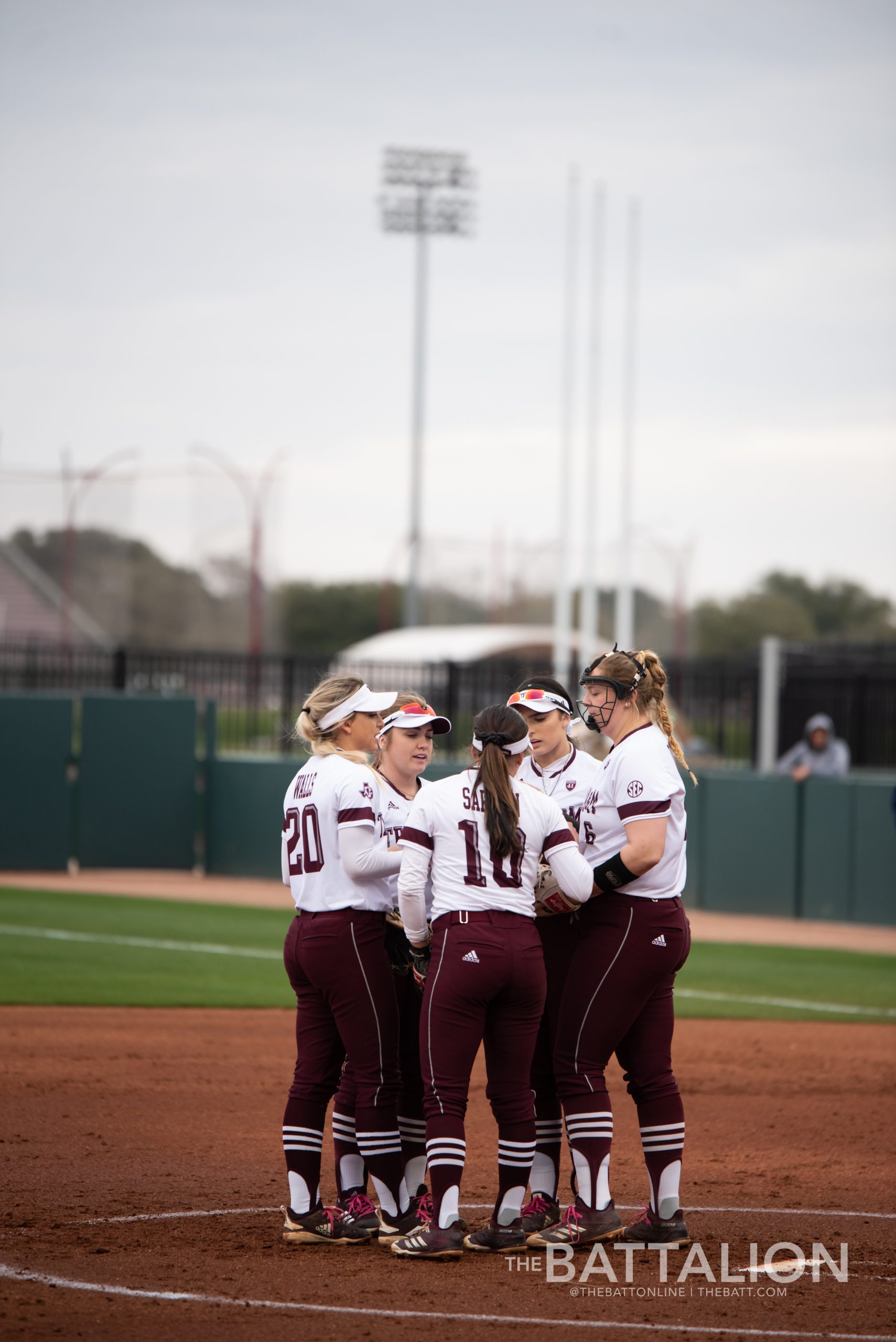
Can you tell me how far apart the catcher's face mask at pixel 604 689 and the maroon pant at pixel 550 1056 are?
2.36 feet

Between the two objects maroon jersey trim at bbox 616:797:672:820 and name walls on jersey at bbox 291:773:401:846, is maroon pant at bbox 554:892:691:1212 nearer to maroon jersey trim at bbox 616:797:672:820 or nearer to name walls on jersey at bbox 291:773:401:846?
maroon jersey trim at bbox 616:797:672:820

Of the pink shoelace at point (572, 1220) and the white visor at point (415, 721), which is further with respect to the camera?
the white visor at point (415, 721)

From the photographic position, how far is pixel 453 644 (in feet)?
108

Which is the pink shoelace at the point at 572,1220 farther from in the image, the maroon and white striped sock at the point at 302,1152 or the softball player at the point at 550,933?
the maroon and white striped sock at the point at 302,1152

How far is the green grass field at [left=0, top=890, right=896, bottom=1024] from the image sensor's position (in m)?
10.2

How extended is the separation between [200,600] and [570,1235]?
99.0 feet

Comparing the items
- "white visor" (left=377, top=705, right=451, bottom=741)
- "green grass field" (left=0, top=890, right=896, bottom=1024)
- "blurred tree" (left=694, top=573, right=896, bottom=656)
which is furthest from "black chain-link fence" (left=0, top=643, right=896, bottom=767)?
"blurred tree" (left=694, top=573, right=896, bottom=656)

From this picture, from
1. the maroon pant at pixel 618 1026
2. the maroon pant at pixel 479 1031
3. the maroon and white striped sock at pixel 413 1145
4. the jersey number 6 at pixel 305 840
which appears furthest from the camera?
the maroon and white striped sock at pixel 413 1145

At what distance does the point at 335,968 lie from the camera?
4945 mm

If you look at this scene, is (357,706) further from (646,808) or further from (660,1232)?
(660,1232)

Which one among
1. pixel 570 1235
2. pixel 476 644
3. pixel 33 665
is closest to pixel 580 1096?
pixel 570 1235

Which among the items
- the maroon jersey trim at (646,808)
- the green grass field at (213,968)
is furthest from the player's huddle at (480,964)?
the green grass field at (213,968)

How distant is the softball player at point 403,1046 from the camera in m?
5.12

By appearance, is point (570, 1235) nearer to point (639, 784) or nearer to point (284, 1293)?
point (284, 1293)
